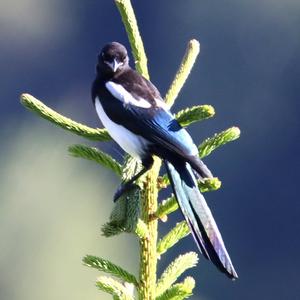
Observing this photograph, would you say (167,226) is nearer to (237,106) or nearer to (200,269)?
(200,269)

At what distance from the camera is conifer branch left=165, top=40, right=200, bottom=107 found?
Answer: 1.02 m

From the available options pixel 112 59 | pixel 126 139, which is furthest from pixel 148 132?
pixel 112 59

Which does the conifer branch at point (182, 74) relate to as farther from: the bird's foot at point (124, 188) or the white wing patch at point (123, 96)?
the bird's foot at point (124, 188)

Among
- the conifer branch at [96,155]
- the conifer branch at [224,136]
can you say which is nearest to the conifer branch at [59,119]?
the conifer branch at [96,155]

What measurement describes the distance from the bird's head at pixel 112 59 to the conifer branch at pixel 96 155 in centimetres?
20

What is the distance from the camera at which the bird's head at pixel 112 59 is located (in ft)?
3.73

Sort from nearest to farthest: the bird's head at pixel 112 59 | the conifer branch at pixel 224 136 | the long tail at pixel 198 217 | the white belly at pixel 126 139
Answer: the long tail at pixel 198 217
the conifer branch at pixel 224 136
the white belly at pixel 126 139
the bird's head at pixel 112 59

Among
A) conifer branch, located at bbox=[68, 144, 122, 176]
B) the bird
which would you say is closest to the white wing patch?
the bird

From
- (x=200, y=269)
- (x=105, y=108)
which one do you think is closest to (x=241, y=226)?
(x=200, y=269)

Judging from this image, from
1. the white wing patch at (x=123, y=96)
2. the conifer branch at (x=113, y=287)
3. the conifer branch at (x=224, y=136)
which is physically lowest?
→ the conifer branch at (x=113, y=287)

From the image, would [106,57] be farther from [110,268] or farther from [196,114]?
[110,268]

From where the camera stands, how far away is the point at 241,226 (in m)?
4.36

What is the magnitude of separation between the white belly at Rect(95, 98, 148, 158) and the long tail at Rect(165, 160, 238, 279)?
0.05 meters

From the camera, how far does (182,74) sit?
103 centimetres
